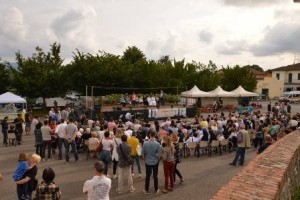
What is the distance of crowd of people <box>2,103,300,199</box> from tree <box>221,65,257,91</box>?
3144 cm

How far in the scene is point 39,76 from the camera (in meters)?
37.0

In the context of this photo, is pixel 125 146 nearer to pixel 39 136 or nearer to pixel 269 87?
pixel 39 136

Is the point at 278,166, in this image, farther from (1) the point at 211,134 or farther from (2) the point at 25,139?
(2) the point at 25,139

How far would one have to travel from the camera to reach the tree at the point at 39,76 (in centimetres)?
3672

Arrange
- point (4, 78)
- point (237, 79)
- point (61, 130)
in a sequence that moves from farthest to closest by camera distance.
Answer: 1. point (237, 79)
2. point (4, 78)
3. point (61, 130)

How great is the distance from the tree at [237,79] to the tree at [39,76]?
26.8 m

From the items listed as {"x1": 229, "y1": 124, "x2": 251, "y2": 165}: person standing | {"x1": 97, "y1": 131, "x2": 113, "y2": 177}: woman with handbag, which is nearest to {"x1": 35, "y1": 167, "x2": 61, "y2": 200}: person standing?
{"x1": 97, "y1": 131, "x2": 113, "y2": 177}: woman with handbag

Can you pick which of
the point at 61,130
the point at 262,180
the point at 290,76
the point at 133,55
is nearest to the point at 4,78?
the point at 133,55

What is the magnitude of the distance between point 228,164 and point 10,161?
9.16 metres

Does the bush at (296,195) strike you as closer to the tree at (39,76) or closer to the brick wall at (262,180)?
the brick wall at (262,180)

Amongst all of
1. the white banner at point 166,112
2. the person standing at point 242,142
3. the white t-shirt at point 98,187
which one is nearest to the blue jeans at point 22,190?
the white t-shirt at point 98,187

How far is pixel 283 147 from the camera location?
28.2 ft

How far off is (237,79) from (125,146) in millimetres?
45532

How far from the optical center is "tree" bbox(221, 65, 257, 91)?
52.5 metres
